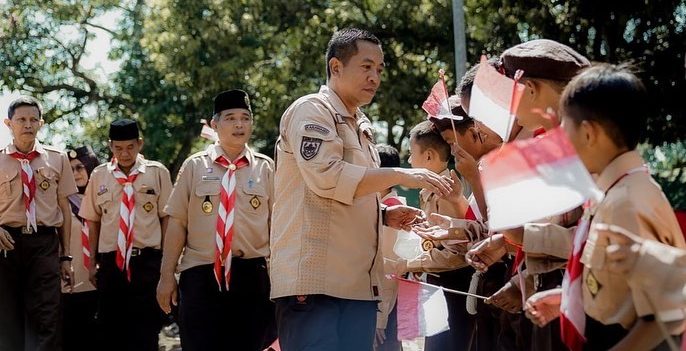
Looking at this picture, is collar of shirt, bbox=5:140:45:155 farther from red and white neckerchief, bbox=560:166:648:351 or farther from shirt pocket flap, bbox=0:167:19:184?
red and white neckerchief, bbox=560:166:648:351

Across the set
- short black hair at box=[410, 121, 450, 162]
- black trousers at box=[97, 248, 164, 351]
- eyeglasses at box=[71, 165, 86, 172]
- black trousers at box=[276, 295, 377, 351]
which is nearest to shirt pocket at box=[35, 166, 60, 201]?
black trousers at box=[97, 248, 164, 351]

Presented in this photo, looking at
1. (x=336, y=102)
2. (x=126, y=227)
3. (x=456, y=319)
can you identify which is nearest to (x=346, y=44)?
(x=336, y=102)

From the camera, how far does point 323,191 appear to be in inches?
172

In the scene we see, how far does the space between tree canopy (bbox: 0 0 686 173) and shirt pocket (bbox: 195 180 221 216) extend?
9.61 m

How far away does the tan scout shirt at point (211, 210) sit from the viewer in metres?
6.39

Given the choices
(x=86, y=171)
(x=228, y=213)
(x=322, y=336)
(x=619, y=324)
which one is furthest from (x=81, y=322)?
(x=619, y=324)

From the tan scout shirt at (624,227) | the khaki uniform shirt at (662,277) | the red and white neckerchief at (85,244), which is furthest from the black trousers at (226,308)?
the khaki uniform shirt at (662,277)

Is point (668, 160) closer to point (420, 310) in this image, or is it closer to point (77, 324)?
point (77, 324)

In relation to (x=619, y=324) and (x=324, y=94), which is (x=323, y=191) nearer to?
(x=324, y=94)

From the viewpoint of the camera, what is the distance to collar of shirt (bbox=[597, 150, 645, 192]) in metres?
2.84

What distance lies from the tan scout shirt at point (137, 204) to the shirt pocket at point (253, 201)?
1661 millimetres

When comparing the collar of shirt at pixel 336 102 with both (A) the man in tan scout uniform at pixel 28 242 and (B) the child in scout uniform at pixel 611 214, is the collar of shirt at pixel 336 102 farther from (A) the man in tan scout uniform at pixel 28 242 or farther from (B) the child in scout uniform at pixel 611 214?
(A) the man in tan scout uniform at pixel 28 242

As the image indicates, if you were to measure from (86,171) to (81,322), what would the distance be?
155 centimetres

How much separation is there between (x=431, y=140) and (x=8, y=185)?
365 centimetres
